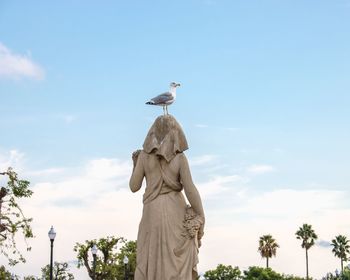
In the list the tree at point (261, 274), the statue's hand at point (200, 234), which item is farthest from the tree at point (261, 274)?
the statue's hand at point (200, 234)

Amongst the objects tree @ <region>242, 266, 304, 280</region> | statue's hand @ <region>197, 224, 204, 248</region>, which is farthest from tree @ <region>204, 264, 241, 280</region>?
statue's hand @ <region>197, 224, 204, 248</region>

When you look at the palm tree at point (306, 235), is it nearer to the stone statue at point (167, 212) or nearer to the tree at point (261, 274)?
the tree at point (261, 274)

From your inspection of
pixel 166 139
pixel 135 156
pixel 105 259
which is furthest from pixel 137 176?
pixel 105 259

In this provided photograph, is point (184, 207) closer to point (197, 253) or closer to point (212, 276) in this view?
point (197, 253)

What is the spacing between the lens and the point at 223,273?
3612 inches

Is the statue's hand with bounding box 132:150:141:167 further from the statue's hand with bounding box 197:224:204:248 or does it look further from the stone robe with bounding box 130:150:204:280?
the statue's hand with bounding box 197:224:204:248

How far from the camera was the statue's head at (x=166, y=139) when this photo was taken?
12.5 metres

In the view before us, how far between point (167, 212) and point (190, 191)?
1.58 ft

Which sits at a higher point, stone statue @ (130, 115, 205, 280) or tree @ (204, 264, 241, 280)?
tree @ (204, 264, 241, 280)

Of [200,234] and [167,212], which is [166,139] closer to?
[167,212]

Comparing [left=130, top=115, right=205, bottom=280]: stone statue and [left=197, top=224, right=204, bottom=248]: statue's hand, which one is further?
[left=197, top=224, right=204, bottom=248]: statue's hand

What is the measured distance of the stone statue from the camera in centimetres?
1238

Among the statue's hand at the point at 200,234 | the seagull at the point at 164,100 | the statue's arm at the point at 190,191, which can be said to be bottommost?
the statue's hand at the point at 200,234

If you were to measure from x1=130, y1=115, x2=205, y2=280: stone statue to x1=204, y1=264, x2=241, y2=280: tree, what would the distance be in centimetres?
7975
